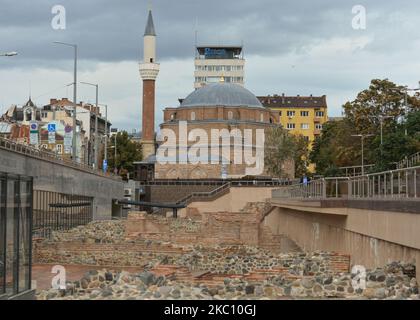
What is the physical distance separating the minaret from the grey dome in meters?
5.82

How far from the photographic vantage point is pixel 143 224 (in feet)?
179

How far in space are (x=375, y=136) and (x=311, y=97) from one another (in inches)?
3783

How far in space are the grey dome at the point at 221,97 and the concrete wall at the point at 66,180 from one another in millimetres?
38809

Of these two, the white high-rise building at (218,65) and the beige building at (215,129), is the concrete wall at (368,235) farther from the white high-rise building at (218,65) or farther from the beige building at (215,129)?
the white high-rise building at (218,65)

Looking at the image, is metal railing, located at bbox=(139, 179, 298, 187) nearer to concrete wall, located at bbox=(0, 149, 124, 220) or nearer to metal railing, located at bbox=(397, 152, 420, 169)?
concrete wall, located at bbox=(0, 149, 124, 220)

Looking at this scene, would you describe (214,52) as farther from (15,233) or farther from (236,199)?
(15,233)

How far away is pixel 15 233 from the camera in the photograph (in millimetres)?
16016

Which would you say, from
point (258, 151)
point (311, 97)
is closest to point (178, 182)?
point (258, 151)

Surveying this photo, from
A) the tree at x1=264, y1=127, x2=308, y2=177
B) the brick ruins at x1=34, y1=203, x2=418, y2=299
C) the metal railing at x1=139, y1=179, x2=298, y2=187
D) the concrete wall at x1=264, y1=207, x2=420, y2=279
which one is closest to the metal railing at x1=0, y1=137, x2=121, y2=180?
the brick ruins at x1=34, y1=203, x2=418, y2=299

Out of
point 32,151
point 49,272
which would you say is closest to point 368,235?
point 49,272

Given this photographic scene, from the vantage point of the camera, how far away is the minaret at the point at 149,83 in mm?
119250

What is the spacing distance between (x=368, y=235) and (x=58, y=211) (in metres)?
35.5

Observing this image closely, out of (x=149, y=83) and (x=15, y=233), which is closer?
(x=15, y=233)
